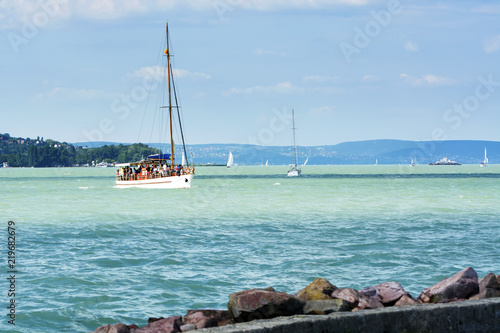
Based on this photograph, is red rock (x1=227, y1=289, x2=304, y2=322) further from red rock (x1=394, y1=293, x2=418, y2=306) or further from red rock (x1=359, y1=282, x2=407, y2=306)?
red rock (x1=359, y1=282, x2=407, y2=306)

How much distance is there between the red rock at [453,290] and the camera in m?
9.25

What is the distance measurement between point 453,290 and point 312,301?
7.41ft

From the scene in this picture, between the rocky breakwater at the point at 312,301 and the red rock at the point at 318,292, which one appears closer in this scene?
the rocky breakwater at the point at 312,301

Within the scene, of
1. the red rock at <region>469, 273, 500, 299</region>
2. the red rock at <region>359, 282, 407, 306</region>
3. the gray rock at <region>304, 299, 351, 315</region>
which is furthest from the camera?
the red rock at <region>359, 282, 407, 306</region>

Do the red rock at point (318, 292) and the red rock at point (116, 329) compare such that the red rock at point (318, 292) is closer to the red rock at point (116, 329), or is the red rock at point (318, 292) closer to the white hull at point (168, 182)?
the red rock at point (116, 329)

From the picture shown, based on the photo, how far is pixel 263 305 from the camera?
8.14 metres

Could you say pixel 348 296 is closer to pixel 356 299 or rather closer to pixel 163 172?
pixel 356 299

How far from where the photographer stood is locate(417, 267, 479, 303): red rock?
9249 mm

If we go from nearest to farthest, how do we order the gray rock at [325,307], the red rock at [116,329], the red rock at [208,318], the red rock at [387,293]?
the gray rock at [325,307] → the red rock at [116,329] → the red rock at [208,318] → the red rock at [387,293]

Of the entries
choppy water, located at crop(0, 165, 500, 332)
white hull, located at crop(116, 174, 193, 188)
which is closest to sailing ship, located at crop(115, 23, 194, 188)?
white hull, located at crop(116, 174, 193, 188)

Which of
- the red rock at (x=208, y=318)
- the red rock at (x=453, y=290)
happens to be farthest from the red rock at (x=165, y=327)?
the red rock at (x=453, y=290)

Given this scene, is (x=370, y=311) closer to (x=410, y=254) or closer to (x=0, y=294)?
(x=0, y=294)

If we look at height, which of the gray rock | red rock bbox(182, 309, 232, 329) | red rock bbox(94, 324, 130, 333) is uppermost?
the gray rock

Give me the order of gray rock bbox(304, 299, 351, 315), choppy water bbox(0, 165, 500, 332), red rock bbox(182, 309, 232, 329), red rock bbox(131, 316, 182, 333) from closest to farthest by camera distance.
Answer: gray rock bbox(304, 299, 351, 315) → red rock bbox(131, 316, 182, 333) → red rock bbox(182, 309, 232, 329) → choppy water bbox(0, 165, 500, 332)
